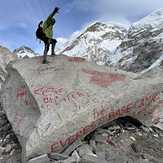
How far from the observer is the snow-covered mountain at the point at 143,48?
7681 centimetres

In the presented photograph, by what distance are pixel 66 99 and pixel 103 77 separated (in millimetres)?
2051

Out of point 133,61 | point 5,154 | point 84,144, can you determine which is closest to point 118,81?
point 84,144

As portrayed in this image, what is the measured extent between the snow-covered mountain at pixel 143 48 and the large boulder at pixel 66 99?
43.5 metres

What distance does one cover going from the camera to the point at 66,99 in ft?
40.2

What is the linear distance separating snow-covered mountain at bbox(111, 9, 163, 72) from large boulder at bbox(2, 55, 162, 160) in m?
43.5

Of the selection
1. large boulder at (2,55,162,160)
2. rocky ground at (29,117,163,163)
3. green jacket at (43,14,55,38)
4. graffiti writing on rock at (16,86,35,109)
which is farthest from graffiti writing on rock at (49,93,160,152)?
green jacket at (43,14,55,38)

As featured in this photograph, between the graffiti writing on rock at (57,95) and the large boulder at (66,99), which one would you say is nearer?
the large boulder at (66,99)

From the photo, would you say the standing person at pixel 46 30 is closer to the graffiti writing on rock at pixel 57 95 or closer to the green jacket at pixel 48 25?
the green jacket at pixel 48 25

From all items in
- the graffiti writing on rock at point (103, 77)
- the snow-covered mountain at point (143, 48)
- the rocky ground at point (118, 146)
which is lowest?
the rocky ground at point (118, 146)

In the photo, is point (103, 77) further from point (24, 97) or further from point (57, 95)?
point (24, 97)

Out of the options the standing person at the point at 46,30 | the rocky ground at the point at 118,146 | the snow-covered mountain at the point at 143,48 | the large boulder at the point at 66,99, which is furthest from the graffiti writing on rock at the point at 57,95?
the snow-covered mountain at the point at 143,48

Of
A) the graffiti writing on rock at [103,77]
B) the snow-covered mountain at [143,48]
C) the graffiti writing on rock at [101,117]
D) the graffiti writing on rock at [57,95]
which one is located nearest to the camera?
the graffiti writing on rock at [101,117]

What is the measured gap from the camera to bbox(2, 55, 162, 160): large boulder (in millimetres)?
11469

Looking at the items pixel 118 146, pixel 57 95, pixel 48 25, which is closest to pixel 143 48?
pixel 48 25
